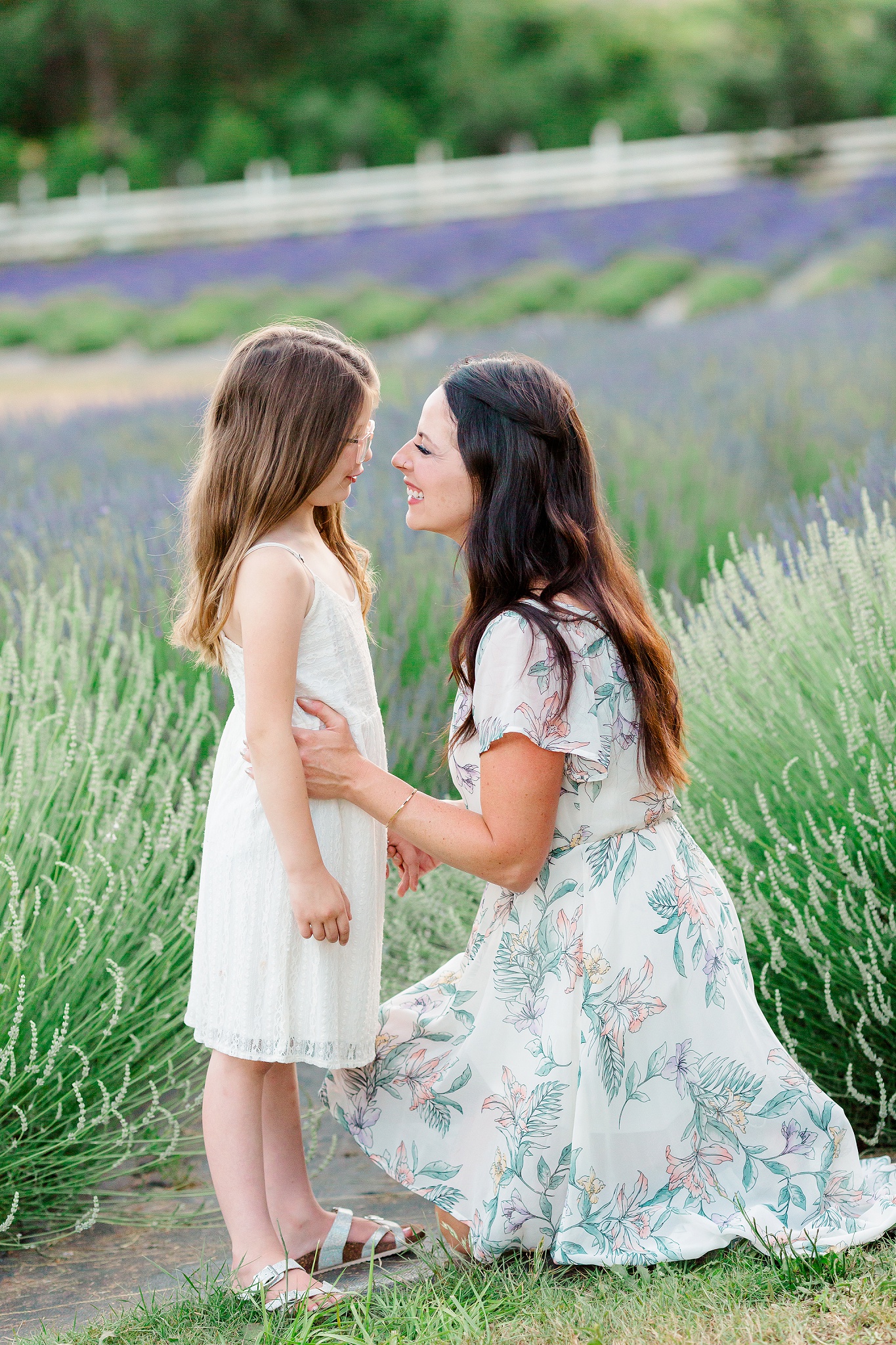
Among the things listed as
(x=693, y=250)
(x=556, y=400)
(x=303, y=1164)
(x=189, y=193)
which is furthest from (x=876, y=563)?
(x=189, y=193)

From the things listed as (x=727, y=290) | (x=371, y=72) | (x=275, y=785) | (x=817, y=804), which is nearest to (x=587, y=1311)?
(x=275, y=785)

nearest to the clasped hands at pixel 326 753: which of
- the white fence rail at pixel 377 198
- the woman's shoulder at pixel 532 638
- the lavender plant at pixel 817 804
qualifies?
the woman's shoulder at pixel 532 638

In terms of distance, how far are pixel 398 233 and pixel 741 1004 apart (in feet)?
64.8

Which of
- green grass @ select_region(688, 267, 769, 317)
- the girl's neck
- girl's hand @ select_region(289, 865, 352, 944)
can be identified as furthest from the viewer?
green grass @ select_region(688, 267, 769, 317)

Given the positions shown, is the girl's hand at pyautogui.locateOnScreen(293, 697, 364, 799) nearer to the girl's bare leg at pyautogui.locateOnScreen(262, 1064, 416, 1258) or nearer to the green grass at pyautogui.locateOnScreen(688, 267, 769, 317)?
the girl's bare leg at pyautogui.locateOnScreen(262, 1064, 416, 1258)

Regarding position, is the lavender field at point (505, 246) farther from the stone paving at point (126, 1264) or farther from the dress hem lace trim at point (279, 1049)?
the dress hem lace trim at point (279, 1049)

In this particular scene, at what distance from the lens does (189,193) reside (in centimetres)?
2153

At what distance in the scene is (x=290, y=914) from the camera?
1.84 meters

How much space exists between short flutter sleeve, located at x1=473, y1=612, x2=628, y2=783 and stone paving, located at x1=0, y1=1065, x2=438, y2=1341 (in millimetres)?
858

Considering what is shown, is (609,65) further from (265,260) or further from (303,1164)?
(303,1164)

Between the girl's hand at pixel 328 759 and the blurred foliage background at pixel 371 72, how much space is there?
24.1 m

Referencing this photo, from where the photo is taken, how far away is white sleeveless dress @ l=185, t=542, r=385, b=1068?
1843 millimetres

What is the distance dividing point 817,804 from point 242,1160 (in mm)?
1207

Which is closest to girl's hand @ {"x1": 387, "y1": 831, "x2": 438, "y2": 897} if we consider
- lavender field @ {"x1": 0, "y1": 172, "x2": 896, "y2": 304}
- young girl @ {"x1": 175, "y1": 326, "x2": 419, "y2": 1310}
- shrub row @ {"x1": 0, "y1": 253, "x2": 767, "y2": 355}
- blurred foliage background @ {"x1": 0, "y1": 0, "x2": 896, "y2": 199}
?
→ young girl @ {"x1": 175, "y1": 326, "x2": 419, "y2": 1310}
